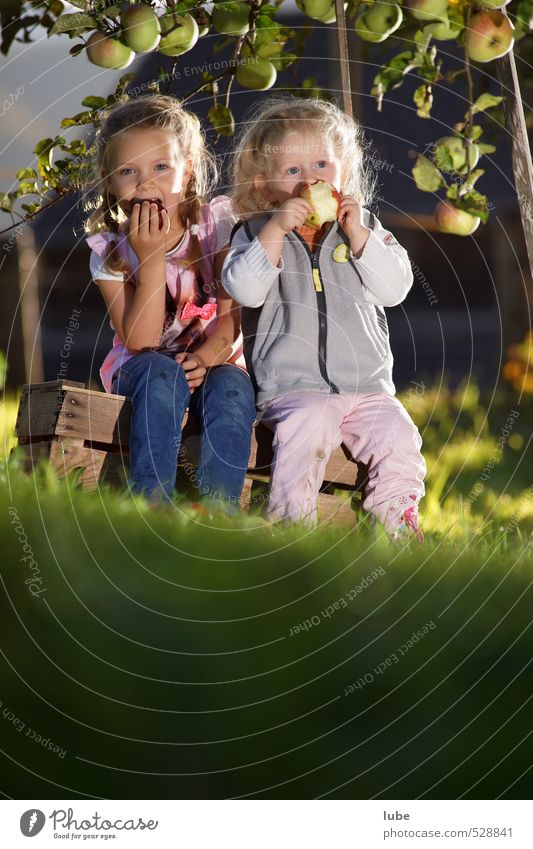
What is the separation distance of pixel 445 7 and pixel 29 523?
38.5 inches

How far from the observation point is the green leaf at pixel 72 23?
4.75ft

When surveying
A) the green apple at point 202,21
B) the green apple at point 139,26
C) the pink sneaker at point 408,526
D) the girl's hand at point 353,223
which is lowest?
the pink sneaker at point 408,526

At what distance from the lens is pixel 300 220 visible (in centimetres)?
157

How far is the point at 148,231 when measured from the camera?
63.1 inches

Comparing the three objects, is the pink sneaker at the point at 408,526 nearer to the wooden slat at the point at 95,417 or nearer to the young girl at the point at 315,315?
the young girl at the point at 315,315

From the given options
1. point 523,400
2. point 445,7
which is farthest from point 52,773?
point 523,400

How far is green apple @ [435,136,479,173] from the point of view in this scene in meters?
1.62

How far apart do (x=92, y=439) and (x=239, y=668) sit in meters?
0.58

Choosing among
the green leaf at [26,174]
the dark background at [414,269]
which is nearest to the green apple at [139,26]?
the green leaf at [26,174]

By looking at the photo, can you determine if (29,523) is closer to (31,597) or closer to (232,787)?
(31,597)

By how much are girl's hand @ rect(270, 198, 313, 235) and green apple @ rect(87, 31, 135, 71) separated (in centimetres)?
30

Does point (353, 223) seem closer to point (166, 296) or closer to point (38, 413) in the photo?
point (166, 296)

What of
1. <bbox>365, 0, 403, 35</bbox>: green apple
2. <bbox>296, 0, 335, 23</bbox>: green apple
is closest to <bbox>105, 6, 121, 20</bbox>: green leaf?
<bbox>296, 0, 335, 23</bbox>: green apple
